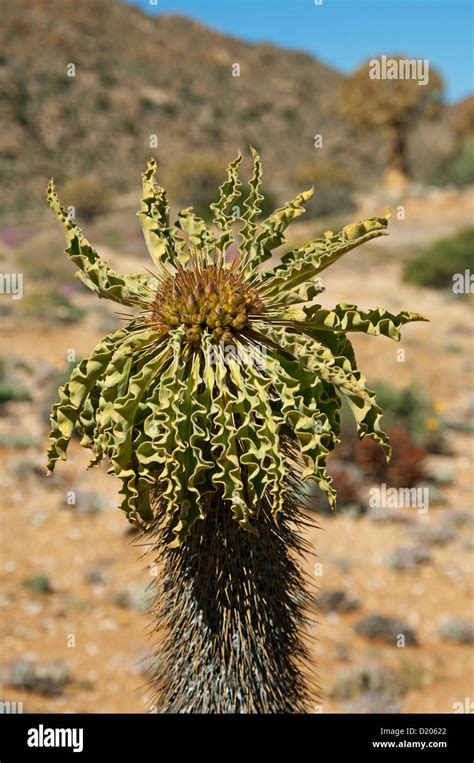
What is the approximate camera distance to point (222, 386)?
2531 millimetres

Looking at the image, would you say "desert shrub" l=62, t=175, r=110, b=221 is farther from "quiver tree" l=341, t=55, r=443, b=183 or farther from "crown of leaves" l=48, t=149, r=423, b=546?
"crown of leaves" l=48, t=149, r=423, b=546

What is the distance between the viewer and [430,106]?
107 feet

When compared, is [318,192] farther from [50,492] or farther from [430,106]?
[50,492]

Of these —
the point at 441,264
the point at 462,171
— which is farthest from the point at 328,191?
the point at 441,264

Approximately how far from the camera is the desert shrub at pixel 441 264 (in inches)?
845

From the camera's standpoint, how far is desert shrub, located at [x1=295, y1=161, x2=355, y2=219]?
28722mm

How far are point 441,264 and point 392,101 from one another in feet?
43.4

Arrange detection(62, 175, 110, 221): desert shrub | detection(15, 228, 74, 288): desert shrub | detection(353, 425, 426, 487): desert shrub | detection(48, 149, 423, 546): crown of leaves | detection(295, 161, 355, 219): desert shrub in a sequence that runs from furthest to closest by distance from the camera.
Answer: detection(295, 161, 355, 219): desert shrub
detection(62, 175, 110, 221): desert shrub
detection(15, 228, 74, 288): desert shrub
detection(353, 425, 426, 487): desert shrub
detection(48, 149, 423, 546): crown of leaves

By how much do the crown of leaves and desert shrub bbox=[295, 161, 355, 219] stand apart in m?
23.1

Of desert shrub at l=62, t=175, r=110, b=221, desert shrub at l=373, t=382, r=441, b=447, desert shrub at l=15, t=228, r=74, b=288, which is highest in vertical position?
desert shrub at l=62, t=175, r=110, b=221

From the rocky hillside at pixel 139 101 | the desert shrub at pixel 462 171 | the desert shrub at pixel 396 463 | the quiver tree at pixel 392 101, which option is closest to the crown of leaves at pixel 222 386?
the desert shrub at pixel 396 463

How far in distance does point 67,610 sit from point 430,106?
30204 millimetres

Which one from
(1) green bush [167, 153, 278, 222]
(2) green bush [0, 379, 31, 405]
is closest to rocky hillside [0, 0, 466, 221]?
(1) green bush [167, 153, 278, 222]
